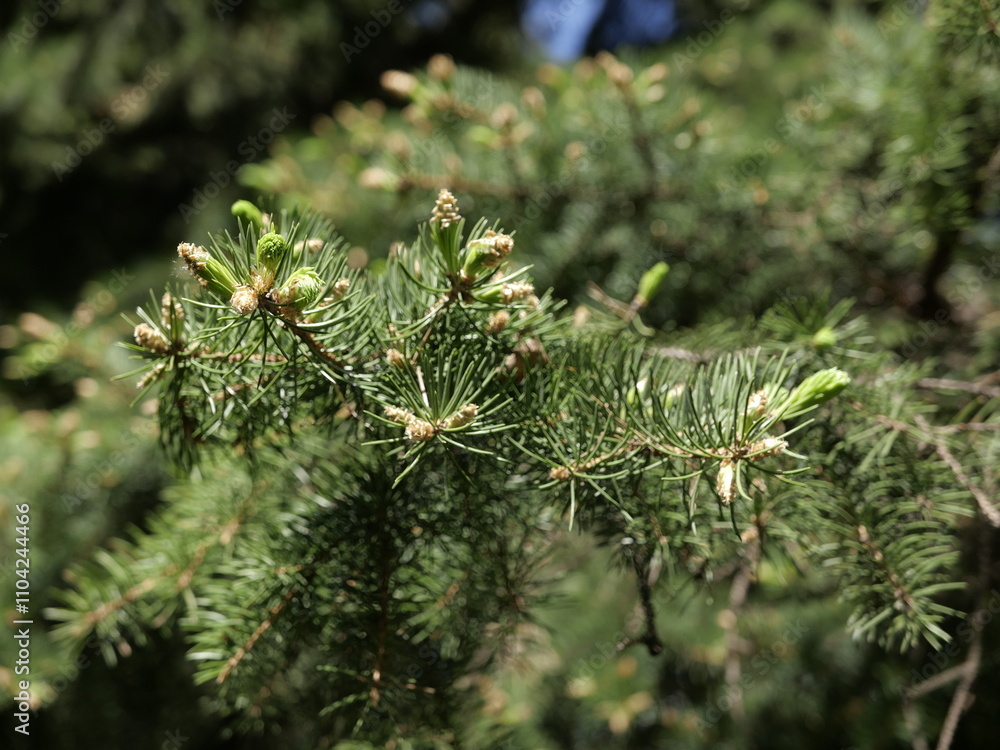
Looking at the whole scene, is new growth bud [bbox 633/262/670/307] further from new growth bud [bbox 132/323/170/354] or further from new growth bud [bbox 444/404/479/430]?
new growth bud [bbox 132/323/170/354]

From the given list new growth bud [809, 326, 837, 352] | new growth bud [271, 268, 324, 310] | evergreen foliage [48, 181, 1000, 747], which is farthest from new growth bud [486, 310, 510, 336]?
new growth bud [809, 326, 837, 352]

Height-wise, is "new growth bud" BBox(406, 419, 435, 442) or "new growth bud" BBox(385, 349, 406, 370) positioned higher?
"new growth bud" BBox(385, 349, 406, 370)

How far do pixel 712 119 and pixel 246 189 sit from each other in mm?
1460

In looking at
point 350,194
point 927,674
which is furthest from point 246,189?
point 927,674

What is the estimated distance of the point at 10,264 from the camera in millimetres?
1810

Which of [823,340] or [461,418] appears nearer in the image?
[461,418]

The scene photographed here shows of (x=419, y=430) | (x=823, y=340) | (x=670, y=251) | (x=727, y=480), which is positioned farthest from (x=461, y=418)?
(x=670, y=251)

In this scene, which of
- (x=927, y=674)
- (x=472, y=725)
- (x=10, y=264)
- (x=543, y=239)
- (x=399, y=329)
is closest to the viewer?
(x=399, y=329)

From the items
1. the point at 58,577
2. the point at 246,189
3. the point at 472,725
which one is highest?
the point at 246,189

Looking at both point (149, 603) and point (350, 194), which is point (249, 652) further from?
point (350, 194)

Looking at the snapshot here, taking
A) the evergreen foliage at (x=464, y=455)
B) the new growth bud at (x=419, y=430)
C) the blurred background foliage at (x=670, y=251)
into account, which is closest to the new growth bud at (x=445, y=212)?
the evergreen foliage at (x=464, y=455)

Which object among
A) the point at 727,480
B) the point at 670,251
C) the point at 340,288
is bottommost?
the point at 727,480

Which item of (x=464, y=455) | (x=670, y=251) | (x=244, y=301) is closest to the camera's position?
(x=244, y=301)

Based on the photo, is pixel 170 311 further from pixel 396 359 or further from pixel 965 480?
pixel 965 480
